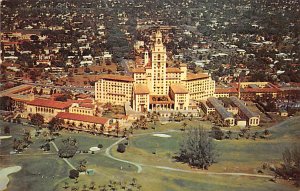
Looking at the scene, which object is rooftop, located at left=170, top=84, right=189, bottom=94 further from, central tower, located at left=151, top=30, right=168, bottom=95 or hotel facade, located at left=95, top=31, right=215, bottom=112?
central tower, located at left=151, top=30, right=168, bottom=95

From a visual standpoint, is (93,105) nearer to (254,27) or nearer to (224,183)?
(224,183)

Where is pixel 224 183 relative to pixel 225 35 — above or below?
below

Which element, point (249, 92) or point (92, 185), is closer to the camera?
point (92, 185)

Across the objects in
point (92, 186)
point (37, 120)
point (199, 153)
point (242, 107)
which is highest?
point (242, 107)

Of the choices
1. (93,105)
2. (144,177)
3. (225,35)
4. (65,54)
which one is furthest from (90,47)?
(144,177)

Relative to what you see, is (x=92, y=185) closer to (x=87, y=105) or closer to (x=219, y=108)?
(x=87, y=105)

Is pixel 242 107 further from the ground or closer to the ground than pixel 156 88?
closer to the ground

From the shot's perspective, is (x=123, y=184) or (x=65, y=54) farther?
(x=65, y=54)

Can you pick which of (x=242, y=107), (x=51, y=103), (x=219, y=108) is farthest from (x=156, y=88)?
(x=51, y=103)
